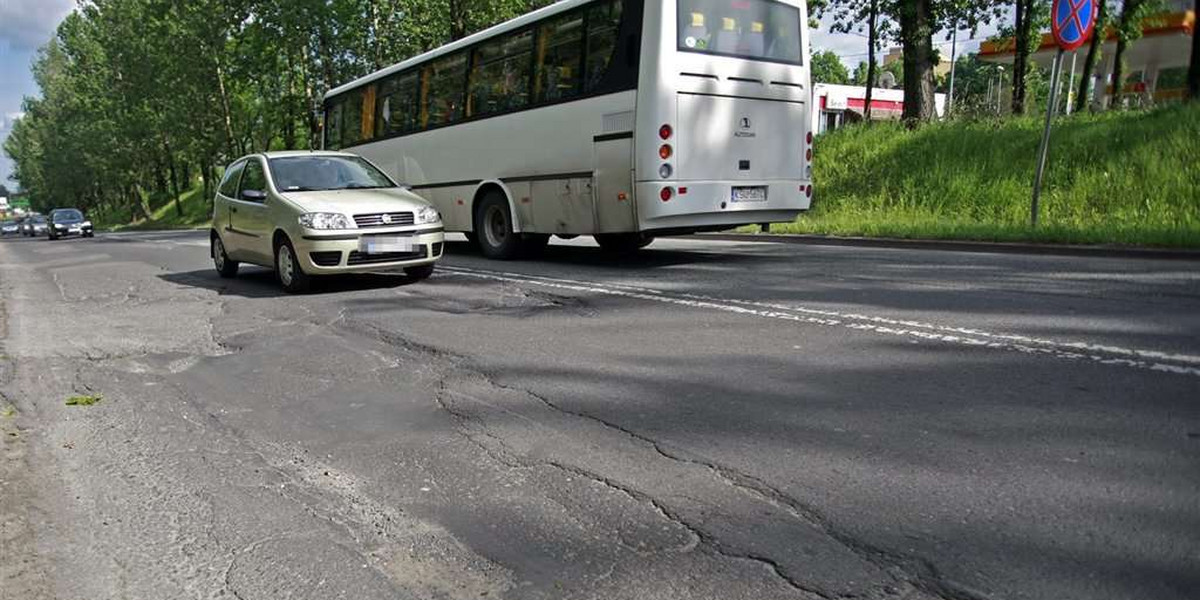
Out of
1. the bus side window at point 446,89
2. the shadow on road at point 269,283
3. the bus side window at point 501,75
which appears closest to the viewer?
Result: the shadow on road at point 269,283

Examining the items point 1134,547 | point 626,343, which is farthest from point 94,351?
point 1134,547

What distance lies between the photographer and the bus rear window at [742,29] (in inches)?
380

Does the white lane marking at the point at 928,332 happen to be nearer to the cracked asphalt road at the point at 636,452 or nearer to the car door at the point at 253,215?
the cracked asphalt road at the point at 636,452

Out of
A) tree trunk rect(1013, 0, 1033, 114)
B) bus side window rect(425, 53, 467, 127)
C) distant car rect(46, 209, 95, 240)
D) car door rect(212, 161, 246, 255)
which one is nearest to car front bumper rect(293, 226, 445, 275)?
car door rect(212, 161, 246, 255)

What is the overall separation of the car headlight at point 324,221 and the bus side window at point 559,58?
3462 millimetres

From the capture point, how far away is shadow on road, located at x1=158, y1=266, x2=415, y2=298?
31.9 feet

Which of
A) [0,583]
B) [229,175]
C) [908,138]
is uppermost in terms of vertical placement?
[908,138]

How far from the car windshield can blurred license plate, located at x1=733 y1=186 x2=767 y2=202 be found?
427 centimetres

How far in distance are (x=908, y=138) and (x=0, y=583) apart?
17.9m

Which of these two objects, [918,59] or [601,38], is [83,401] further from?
[918,59]

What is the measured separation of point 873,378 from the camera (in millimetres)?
4578

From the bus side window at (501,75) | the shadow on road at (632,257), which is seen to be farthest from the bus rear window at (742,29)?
the bus side window at (501,75)

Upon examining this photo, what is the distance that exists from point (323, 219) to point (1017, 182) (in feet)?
39.5

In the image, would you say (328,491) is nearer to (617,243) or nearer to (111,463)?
(111,463)
